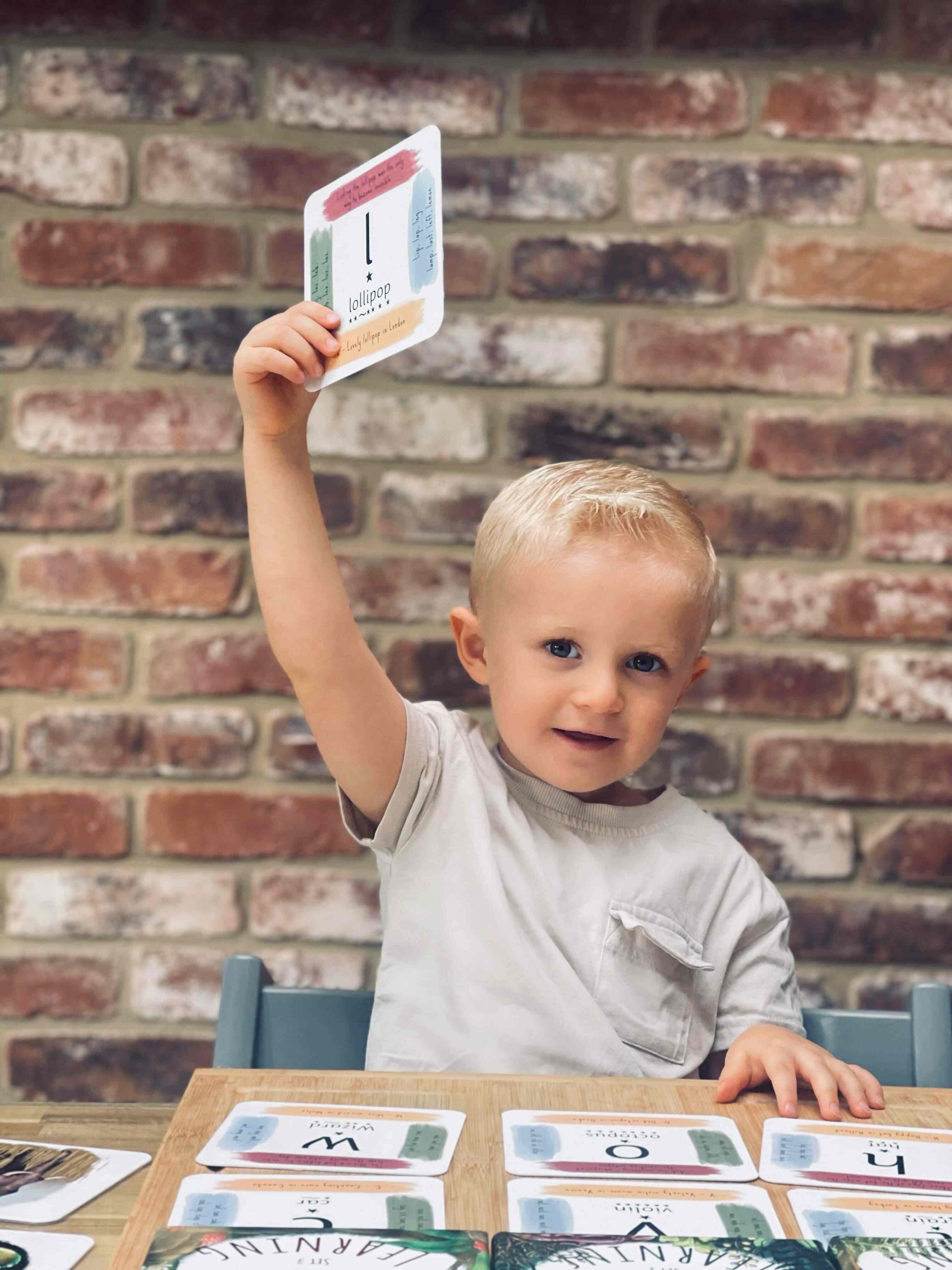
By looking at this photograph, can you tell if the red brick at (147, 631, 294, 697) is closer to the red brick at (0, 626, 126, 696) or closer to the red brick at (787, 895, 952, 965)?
the red brick at (0, 626, 126, 696)

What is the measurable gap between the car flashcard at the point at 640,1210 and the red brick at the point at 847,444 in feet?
2.91

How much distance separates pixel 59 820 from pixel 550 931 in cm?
63

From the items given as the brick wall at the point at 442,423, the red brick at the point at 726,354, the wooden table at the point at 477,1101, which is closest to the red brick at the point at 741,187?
the brick wall at the point at 442,423

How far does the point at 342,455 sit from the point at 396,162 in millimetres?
532

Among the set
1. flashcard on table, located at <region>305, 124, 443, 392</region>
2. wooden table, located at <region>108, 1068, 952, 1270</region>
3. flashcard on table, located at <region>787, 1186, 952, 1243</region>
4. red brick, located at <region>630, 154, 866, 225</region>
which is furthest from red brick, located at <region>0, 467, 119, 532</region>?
flashcard on table, located at <region>787, 1186, 952, 1243</region>

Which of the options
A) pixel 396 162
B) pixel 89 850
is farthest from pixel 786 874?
pixel 396 162

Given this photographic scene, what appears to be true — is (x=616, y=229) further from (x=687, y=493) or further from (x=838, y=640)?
(x=838, y=640)

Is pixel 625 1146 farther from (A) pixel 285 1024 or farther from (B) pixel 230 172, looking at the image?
(B) pixel 230 172

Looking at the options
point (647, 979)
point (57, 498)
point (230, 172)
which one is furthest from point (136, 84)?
point (647, 979)

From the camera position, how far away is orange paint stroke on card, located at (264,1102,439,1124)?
65 cm

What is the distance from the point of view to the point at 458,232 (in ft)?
4.25

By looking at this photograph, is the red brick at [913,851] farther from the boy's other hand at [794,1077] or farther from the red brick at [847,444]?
the boy's other hand at [794,1077]

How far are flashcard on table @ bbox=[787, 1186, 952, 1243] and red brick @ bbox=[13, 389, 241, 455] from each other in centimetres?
97

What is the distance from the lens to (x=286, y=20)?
1287mm
